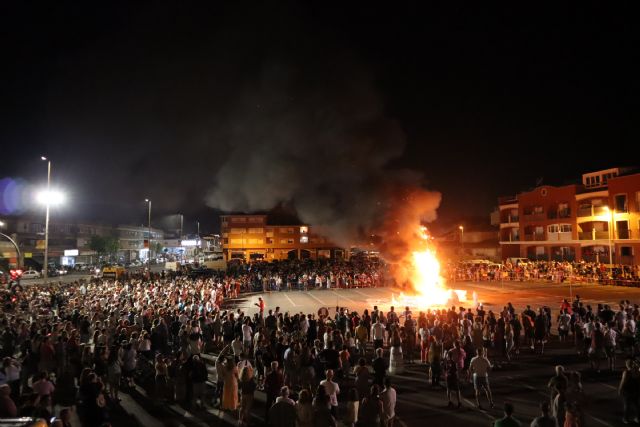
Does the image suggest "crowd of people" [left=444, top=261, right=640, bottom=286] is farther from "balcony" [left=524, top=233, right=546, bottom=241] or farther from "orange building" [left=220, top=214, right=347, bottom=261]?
"orange building" [left=220, top=214, right=347, bottom=261]

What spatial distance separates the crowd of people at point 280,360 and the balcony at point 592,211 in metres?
32.7

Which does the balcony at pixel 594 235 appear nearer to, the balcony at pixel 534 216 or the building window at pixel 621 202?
the building window at pixel 621 202

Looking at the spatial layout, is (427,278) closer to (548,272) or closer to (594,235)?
(548,272)

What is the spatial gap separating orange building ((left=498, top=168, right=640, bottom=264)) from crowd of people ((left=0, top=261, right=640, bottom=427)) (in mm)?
30667

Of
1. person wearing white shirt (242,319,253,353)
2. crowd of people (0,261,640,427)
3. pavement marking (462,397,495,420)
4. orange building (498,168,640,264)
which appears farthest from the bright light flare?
orange building (498,168,640,264)

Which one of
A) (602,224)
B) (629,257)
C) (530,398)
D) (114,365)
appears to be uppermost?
(602,224)

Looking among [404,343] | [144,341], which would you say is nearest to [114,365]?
[144,341]

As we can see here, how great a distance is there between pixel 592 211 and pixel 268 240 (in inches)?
1778

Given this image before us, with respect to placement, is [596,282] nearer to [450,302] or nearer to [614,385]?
[450,302]

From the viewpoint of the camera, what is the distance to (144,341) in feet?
39.0

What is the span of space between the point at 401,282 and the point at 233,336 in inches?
755

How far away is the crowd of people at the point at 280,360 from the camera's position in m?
7.34

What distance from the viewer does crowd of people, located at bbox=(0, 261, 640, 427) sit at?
24.1 ft

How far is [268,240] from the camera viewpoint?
68.8 meters
